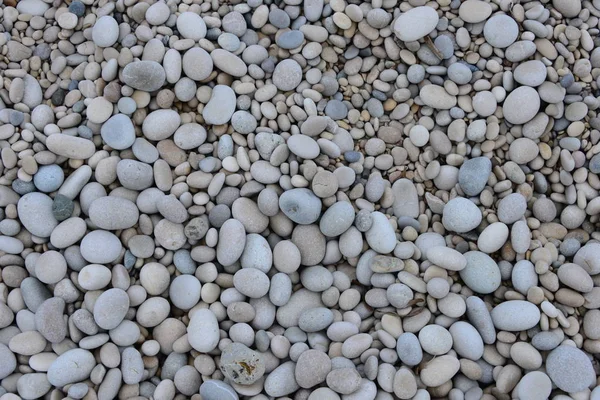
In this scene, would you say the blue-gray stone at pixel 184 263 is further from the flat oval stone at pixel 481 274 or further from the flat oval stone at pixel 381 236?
the flat oval stone at pixel 481 274

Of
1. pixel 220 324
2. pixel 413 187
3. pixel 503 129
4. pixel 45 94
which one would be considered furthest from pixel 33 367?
pixel 503 129

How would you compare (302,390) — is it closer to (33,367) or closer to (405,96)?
(33,367)

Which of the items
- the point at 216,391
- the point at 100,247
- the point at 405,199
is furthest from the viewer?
the point at 405,199

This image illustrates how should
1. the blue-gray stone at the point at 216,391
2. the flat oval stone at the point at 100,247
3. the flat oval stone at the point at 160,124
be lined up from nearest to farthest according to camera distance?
the blue-gray stone at the point at 216,391 < the flat oval stone at the point at 100,247 < the flat oval stone at the point at 160,124

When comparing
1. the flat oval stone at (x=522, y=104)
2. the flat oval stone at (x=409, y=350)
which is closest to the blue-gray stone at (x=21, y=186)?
the flat oval stone at (x=409, y=350)

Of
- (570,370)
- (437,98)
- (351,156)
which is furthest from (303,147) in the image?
(570,370)

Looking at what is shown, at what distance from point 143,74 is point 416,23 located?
59 cm

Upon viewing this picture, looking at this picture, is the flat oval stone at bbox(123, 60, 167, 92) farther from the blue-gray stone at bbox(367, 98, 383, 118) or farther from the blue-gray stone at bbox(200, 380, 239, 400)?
the blue-gray stone at bbox(200, 380, 239, 400)

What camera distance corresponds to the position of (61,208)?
1.17 meters

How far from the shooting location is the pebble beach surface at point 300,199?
110 centimetres

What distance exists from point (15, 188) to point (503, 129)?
104cm

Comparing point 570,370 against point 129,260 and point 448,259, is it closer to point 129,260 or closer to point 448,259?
point 448,259

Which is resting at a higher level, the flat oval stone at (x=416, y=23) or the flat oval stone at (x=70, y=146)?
the flat oval stone at (x=416, y=23)

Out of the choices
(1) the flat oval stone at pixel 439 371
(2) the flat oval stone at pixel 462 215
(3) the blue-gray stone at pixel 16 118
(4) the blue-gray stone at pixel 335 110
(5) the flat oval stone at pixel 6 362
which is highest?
(4) the blue-gray stone at pixel 335 110
